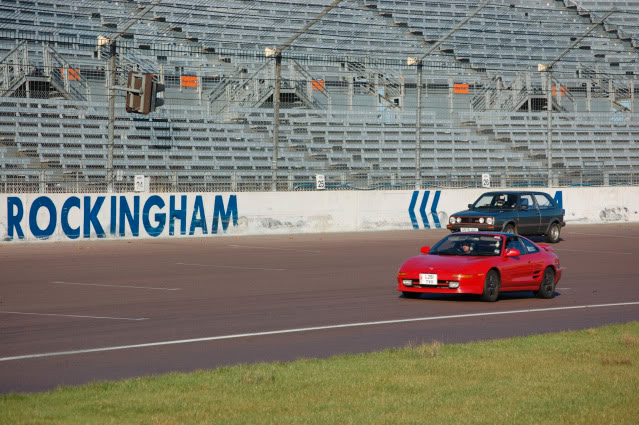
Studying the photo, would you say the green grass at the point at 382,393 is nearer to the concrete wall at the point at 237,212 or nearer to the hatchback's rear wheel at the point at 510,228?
the concrete wall at the point at 237,212

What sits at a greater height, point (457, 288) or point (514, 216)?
point (514, 216)

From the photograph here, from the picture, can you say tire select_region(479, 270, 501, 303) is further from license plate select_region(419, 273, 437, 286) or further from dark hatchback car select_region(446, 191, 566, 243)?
dark hatchback car select_region(446, 191, 566, 243)

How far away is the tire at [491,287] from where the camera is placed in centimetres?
1516

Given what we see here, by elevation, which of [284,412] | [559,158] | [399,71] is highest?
[399,71]

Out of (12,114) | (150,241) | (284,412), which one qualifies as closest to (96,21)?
(12,114)

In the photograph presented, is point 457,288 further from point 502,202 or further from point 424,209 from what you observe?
point 424,209

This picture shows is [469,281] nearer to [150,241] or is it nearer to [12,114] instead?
[150,241]

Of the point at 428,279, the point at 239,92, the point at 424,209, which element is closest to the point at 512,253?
the point at 428,279

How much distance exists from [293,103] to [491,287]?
22.2 meters

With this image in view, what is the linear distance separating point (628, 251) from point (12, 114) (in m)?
18.8

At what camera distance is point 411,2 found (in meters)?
49.5

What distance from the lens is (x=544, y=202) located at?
30.5 meters

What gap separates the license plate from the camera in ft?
49.6

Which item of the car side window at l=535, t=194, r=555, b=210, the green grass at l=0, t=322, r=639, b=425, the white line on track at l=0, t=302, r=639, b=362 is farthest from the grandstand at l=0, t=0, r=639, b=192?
the green grass at l=0, t=322, r=639, b=425
